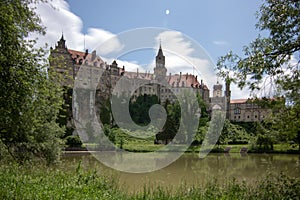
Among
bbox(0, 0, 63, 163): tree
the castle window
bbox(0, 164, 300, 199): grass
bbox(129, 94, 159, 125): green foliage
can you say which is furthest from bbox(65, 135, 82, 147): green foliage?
the castle window

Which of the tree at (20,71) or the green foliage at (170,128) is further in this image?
the green foliage at (170,128)

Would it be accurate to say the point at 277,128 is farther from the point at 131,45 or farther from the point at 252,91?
the point at 131,45

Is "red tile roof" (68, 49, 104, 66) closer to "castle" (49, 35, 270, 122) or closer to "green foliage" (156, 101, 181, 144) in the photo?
"castle" (49, 35, 270, 122)

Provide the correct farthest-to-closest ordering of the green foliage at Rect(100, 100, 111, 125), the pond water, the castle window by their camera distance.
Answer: the castle window
the green foliage at Rect(100, 100, 111, 125)
the pond water

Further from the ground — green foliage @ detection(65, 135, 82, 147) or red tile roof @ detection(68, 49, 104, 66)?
red tile roof @ detection(68, 49, 104, 66)


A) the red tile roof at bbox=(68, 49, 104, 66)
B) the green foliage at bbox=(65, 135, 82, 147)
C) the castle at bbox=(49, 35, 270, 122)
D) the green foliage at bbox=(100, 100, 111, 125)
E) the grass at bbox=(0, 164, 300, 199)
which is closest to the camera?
the grass at bbox=(0, 164, 300, 199)

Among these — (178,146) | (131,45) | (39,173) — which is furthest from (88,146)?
(39,173)

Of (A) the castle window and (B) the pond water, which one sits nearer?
(B) the pond water

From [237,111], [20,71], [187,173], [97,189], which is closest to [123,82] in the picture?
[237,111]

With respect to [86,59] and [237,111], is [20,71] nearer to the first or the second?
[86,59]

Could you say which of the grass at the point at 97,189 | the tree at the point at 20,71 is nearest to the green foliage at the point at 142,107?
the grass at the point at 97,189

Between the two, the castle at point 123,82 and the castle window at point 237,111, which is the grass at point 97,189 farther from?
the castle window at point 237,111

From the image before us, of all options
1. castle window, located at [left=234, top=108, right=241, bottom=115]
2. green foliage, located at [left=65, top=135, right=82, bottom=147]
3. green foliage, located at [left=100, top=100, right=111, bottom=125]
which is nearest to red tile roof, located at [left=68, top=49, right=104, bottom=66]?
green foliage, located at [left=100, top=100, right=111, bottom=125]

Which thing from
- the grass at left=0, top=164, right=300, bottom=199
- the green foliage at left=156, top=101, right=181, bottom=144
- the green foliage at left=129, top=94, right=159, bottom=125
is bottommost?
the grass at left=0, top=164, right=300, bottom=199
